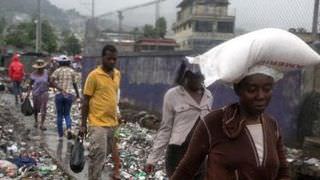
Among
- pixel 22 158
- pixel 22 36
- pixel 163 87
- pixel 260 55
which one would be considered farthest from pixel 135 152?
pixel 22 36

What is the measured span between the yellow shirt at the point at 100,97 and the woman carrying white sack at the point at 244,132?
12.8ft

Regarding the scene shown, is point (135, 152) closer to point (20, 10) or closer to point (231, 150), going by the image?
point (231, 150)

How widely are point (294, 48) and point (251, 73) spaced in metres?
0.23

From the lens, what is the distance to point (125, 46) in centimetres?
1988

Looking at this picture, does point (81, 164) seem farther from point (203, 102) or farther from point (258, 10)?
point (258, 10)

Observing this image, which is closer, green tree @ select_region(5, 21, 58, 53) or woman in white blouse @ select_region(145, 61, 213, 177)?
woman in white blouse @ select_region(145, 61, 213, 177)

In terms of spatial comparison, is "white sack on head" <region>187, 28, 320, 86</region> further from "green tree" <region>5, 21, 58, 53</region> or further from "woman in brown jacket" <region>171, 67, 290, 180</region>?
"green tree" <region>5, 21, 58, 53</region>

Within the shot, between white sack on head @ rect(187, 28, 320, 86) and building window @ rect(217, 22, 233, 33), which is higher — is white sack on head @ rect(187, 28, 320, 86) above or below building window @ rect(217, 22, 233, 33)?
below

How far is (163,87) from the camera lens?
46.3 ft

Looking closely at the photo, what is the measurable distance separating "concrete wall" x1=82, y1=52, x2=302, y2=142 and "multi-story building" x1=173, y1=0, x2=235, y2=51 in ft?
1.75

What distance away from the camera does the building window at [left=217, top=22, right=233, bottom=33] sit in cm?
1037

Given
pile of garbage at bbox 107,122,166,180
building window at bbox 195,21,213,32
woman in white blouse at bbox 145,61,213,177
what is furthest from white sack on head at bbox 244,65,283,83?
building window at bbox 195,21,213,32

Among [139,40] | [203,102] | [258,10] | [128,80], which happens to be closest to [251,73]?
[203,102]

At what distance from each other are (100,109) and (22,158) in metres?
2.80
